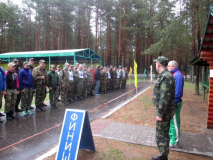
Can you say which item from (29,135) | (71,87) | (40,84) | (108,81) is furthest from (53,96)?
(108,81)

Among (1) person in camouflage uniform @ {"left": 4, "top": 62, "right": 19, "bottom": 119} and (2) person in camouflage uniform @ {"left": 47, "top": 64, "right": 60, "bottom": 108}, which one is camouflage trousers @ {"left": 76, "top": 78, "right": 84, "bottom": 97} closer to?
(2) person in camouflage uniform @ {"left": 47, "top": 64, "right": 60, "bottom": 108}

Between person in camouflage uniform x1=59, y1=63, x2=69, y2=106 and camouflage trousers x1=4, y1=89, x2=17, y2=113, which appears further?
person in camouflage uniform x1=59, y1=63, x2=69, y2=106

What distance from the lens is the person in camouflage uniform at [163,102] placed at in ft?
9.27

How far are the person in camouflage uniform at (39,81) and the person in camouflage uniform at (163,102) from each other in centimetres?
528

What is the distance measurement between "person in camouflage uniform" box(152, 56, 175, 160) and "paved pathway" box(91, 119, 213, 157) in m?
1.00

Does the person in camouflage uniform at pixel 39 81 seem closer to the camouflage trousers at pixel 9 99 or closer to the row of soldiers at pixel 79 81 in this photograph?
the camouflage trousers at pixel 9 99

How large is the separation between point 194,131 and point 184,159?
195 centimetres

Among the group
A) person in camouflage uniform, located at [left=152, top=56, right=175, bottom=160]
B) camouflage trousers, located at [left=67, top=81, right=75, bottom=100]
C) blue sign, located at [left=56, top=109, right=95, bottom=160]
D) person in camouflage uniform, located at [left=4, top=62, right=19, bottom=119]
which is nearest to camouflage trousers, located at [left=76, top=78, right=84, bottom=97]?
camouflage trousers, located at [left=67, top=81, right=75, bottom=100]

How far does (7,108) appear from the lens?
5840 mm

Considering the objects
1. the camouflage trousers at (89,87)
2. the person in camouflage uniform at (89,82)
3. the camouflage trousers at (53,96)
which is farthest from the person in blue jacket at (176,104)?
the camouflage trousers at (89,87)

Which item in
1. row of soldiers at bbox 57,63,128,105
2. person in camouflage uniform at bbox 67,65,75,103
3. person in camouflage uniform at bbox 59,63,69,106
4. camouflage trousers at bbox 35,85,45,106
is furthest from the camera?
person in camouflage uniform at bbox 67,65,75,103

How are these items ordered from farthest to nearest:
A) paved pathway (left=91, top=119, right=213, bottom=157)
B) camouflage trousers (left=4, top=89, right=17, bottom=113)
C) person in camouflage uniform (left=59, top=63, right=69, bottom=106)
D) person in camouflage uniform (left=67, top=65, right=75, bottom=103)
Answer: person in camouflage uniform (left=67, top=65, right=75, bottom=103), person in camouflage uniform (left=59, top=63, right=69, bottom=106), camouflage trousers (left=4, top=89, right=17, bottom=113), paved pathway (left=91, top=119, right=213, bottom=157)

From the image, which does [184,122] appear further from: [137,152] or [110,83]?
[110,83]

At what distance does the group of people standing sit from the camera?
235 inches
